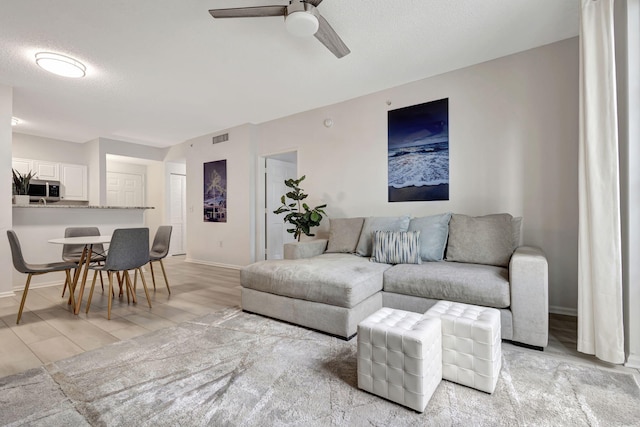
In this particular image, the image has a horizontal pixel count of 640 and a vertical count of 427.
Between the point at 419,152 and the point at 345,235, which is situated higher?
the point at 419,152

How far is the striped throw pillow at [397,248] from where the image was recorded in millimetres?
2883

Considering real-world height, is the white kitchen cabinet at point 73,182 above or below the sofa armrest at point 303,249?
above

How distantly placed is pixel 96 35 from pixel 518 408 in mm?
4176

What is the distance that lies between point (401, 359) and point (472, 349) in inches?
17.7

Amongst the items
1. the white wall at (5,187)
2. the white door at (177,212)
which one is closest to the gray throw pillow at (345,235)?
the white wall at (5,187)

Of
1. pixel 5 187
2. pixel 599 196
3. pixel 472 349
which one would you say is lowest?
pixel 472 349

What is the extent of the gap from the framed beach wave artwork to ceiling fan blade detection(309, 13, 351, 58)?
1485 mm

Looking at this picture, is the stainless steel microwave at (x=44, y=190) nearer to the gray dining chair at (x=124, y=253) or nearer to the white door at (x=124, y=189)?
the white door at (x=124, y=189)

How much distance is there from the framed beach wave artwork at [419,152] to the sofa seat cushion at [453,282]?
113 centimetres

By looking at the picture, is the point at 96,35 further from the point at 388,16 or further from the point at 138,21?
the point at 388,16

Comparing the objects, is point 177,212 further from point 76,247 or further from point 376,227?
point 376,227

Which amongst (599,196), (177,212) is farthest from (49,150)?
(599,196)

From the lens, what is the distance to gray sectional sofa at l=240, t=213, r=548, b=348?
212 centimetres

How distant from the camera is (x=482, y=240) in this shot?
2762mm
